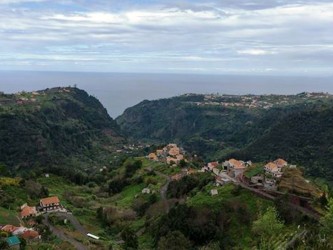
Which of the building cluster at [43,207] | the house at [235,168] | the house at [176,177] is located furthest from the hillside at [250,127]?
the building cluster at [43,207]

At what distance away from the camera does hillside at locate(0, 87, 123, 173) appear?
9494 cm

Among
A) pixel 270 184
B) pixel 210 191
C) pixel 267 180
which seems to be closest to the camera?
pixel 270 184

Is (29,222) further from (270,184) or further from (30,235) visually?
(270,184)

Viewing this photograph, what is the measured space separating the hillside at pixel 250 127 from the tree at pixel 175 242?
2162 inches

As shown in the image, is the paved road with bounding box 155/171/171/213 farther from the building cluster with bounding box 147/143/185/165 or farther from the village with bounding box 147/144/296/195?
the building cluster with bounding box 147/143/185/165

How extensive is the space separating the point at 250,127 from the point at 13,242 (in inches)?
4578

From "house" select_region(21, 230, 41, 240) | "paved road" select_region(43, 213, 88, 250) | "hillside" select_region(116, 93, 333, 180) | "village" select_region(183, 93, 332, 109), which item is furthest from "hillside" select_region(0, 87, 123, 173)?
"village" select_region(183, 93, 332, 109)

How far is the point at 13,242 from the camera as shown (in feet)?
104

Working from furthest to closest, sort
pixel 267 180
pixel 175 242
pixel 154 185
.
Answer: pixel 154 185, pixel 267 180, pixel 175 242

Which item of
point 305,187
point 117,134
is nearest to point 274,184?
point 305,187

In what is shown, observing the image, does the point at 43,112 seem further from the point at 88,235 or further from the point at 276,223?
the point at 276,223

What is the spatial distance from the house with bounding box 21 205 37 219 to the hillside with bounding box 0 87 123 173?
123ft

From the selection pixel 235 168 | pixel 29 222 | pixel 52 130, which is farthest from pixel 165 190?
pixel 52 130

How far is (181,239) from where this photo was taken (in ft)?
108
